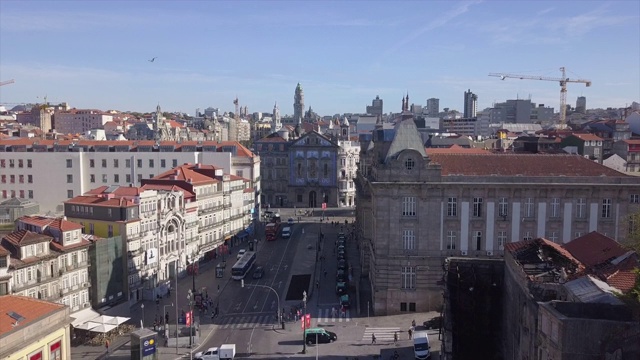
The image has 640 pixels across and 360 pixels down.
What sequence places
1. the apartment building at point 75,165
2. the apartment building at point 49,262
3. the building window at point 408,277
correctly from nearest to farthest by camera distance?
the apartment building at point 49,262 → the building window at point 408,277 → the apartment building at point 75,165

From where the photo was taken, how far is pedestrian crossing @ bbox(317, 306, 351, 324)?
5828cm

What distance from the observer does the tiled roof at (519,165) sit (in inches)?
2370

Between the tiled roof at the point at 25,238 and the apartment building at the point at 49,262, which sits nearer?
the apartment building at the point at 49,262

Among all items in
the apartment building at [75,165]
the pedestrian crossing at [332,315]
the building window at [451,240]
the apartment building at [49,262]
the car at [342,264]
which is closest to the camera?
the apartment building at [49,262]

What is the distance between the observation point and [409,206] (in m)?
59.5

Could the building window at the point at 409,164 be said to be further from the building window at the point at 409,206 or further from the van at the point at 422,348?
the van at the point at 422,348

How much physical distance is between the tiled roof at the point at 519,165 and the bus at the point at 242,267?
26.7 m

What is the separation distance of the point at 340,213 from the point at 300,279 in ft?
176

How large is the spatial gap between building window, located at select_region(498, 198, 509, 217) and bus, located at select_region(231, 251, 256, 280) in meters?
31.3

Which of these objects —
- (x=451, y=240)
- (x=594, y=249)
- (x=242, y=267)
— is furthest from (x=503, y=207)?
(x=242, y=267)

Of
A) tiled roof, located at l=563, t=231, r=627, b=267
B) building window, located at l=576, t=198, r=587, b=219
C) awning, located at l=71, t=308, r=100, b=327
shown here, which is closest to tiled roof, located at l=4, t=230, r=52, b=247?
awning, located at l=71, t=308, r=100, b=327

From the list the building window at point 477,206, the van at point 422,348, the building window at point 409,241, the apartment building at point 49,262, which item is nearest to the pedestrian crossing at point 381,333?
the van at point 422,348

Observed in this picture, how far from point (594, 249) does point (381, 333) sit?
22.9 m

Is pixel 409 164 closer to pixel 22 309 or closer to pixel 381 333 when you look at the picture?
pixel 381 333
